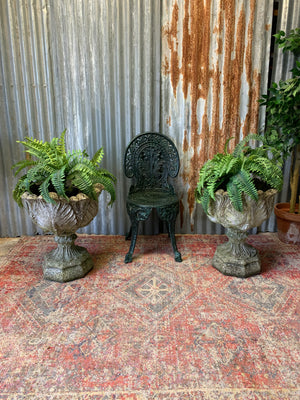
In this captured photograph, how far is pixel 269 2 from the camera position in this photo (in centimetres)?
274

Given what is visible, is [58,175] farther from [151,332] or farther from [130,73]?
[130,73]

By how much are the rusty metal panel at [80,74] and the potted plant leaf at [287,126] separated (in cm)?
110

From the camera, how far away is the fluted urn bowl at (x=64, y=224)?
7.15 feet

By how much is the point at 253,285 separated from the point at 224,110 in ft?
5.60

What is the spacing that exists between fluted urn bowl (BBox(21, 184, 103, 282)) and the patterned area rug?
0.09 meters

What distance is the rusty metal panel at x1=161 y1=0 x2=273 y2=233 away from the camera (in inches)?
108

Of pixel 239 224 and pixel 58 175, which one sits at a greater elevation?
pixel 58 175

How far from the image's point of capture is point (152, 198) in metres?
2.71

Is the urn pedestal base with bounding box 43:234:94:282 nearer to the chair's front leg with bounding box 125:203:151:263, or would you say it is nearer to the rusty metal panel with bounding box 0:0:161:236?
the chair's front leg with bounding box 125:203:151:263

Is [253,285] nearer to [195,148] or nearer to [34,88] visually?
[195,148]

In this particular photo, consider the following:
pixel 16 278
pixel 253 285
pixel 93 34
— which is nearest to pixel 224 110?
pixel 93 34

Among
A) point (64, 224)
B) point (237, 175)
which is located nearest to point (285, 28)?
point (237, 175)

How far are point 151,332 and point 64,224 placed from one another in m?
1.02

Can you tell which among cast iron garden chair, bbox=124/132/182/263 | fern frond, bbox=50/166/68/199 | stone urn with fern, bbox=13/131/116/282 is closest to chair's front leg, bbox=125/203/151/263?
cast iron garden chair, bbox=124/132/182/263
